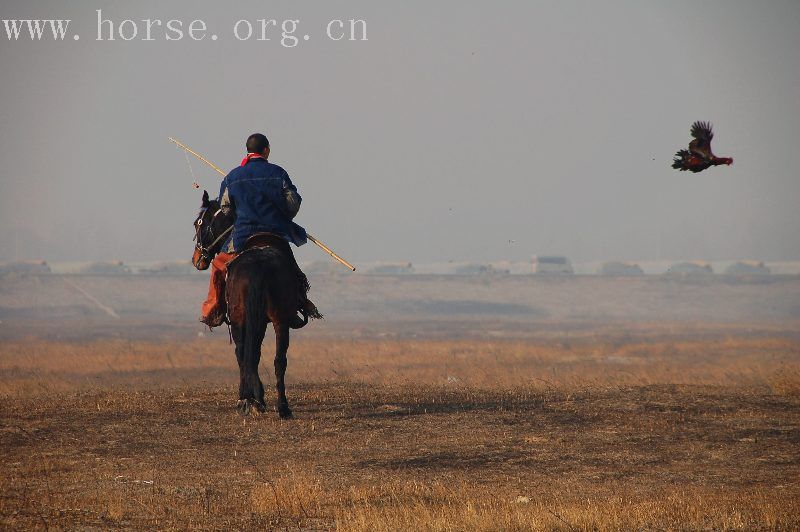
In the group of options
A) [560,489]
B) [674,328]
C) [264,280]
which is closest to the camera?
[560,489]

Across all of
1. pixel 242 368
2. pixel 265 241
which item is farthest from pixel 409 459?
pixel 265 241

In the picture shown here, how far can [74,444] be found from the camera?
1426 centimetres

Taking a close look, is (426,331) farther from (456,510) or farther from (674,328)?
(456,510)

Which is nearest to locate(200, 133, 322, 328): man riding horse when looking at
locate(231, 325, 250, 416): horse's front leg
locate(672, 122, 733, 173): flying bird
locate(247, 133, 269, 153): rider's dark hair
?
locate(247, 133, 269, 153): rider's dark hair

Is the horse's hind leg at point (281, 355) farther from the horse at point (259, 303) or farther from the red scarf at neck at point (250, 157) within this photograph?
the red scarf at neck at point (250, 157)

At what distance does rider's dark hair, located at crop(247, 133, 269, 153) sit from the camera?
1586cm

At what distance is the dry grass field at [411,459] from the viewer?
421 inches

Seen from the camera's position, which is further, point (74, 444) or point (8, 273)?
point (8, 273)

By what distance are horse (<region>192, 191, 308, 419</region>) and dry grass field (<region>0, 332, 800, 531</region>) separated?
507 mm

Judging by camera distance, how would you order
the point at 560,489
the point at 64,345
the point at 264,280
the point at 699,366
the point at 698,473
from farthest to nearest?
the point at 64,345 < the point at 699,366 < the point at 264,280 < the point at 698,473 < the point at 560,489

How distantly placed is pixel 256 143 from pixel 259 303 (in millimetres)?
2323

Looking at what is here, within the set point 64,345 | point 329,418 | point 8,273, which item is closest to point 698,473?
point 329,418

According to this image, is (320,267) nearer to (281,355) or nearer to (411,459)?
(281,355)

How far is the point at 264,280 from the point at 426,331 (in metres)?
56.8
